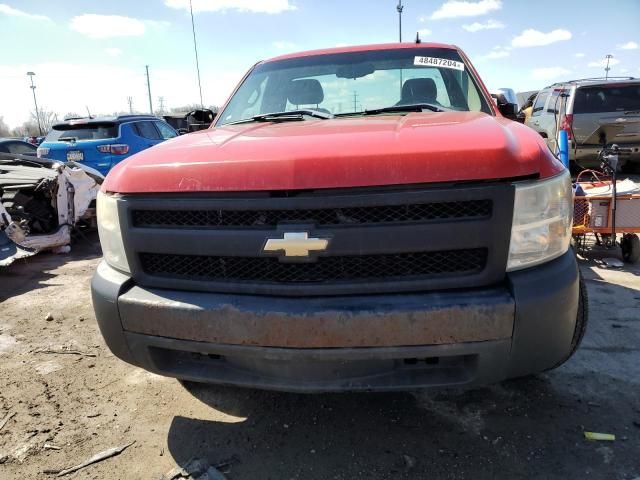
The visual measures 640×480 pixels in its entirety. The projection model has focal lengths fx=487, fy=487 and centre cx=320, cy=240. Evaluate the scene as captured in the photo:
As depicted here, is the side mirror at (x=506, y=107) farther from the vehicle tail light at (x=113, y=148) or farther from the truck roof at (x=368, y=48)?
the vehicle tail light at (x=113, y=148)

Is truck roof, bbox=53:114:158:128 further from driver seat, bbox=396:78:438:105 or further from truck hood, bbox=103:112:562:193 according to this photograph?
truck hood, bbox=103:112:562:193

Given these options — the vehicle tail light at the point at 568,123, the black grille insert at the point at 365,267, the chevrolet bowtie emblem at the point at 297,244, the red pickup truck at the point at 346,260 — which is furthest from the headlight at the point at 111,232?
the vehicle tail light at the point at 568,123

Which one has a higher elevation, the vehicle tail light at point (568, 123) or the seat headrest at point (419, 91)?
the seat headrest at point (419, 91)

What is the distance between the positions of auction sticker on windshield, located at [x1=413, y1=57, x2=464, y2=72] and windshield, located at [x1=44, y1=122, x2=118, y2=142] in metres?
7.33

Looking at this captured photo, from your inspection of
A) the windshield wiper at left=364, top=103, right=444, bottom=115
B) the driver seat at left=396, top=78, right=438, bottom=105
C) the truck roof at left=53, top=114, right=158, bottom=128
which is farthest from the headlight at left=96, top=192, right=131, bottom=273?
the truck roof at left=53, top=114, right=158, bottom=128

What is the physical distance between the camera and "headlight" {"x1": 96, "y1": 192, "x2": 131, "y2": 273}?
2145 millimetres

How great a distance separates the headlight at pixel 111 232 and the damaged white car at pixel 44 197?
418cm

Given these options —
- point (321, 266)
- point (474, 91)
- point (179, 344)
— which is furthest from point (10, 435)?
point (474, 91)

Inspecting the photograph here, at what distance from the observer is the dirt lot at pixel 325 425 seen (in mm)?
2201

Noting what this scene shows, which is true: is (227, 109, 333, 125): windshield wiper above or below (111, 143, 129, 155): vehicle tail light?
above

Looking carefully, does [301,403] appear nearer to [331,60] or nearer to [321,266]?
[321,266]

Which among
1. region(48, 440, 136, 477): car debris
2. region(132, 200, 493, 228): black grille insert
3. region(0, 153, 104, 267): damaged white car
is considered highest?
region(132, 200, 493, 228): black grille insert

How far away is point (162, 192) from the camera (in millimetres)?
2018

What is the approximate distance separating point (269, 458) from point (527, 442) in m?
1.22
